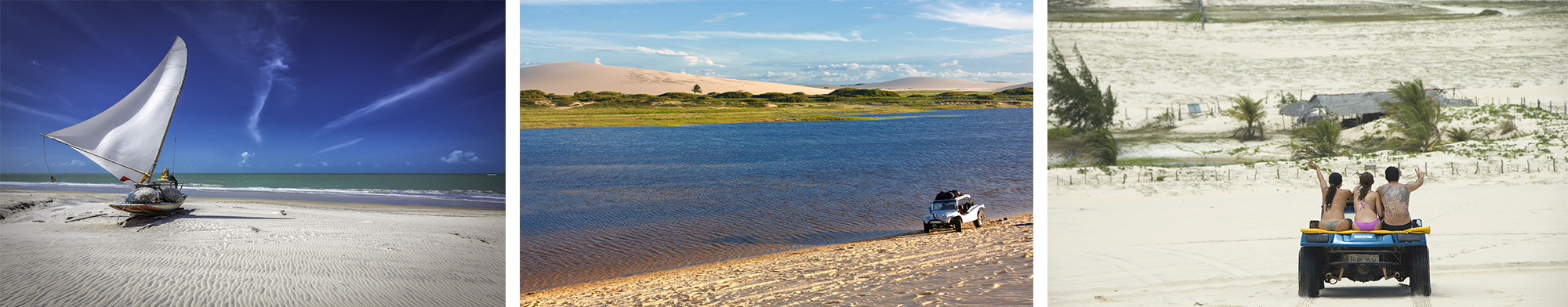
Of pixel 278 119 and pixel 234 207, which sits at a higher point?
pixel 278 119

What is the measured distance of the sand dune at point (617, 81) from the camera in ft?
21.5

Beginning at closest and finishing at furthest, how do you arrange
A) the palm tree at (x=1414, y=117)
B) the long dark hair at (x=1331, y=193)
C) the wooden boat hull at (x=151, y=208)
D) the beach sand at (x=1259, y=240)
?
1. the long dark hair at (x=1331, y=193)
2. the beach sand at (x=1259, y=240)
3. the palm tree at (x=1414, y=117)
4. the wooden boat hull at (x=151, y=208)

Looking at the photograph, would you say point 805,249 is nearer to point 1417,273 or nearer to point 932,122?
point 1417,273

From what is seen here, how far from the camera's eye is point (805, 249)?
205 inches

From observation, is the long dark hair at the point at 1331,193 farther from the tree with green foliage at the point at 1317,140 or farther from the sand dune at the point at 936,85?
the sand dune at the point at 936,85

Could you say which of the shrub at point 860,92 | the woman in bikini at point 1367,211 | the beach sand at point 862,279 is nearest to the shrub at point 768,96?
the shrub at point 860,92

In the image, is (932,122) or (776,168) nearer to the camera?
(776,168)

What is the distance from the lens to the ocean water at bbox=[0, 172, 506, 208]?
1023 centimetres

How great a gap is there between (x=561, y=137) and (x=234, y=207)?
4063 mm

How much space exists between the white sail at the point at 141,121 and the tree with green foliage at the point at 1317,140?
8.03 metres

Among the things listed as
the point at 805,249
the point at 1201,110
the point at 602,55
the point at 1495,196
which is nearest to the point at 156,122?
the point at 602,55

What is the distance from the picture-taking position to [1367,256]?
2.61 meters

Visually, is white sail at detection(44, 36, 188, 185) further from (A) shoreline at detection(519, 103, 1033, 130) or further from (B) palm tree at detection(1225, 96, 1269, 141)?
(B) palm tree at detection(1225, 96, 1269, 141)

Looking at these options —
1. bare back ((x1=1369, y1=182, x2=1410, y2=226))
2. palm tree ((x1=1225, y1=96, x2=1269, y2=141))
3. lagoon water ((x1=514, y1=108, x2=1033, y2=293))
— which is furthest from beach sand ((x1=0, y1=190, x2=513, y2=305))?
palm tree ((x1=1225, y1=96, x2=1269, y2=141))
